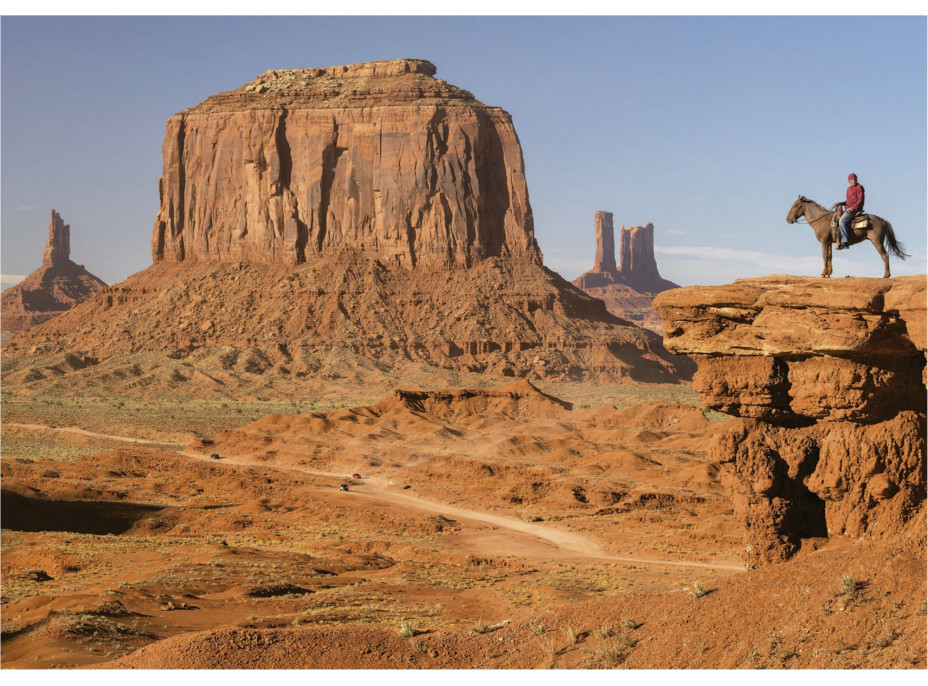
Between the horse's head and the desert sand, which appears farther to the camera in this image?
the horse's head

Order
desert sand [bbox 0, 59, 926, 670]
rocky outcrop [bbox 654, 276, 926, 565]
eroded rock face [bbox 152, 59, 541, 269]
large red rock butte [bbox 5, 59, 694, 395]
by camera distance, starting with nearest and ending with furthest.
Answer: rocky outcrop [bbox 654, 276, 926, 565], desert sand [bbox 0, 59, 926, 670], large red rock butte [bbox 5, 59, 694, 395], eroded rock face [bbox 152, 59, 541, 269]

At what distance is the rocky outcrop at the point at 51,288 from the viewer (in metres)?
163

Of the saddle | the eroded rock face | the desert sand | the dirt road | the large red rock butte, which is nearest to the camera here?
the desert sand

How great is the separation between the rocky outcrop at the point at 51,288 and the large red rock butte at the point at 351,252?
5482 cm

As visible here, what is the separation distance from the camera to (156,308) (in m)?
107

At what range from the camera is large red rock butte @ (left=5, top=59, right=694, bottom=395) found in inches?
3935

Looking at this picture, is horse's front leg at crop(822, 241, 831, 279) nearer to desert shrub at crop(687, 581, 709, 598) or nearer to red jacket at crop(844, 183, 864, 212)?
red jacket at crop(844, 183, 864, 212)

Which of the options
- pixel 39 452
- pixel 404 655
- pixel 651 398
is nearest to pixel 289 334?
pixel 651 398

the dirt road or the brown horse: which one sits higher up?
the brown horse

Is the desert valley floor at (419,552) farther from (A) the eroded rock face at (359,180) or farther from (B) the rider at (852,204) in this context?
(A) the eroded rock face at (359,180)

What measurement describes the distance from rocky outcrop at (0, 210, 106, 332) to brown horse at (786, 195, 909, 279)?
154 meters

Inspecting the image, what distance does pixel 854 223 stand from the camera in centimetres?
1714

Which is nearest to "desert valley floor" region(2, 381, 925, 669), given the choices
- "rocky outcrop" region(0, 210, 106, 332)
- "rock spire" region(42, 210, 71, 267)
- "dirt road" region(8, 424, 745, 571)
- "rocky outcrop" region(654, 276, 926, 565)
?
"dirt road" region(8, 424, 745, 571)

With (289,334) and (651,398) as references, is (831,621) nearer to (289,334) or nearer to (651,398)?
(651,398)
